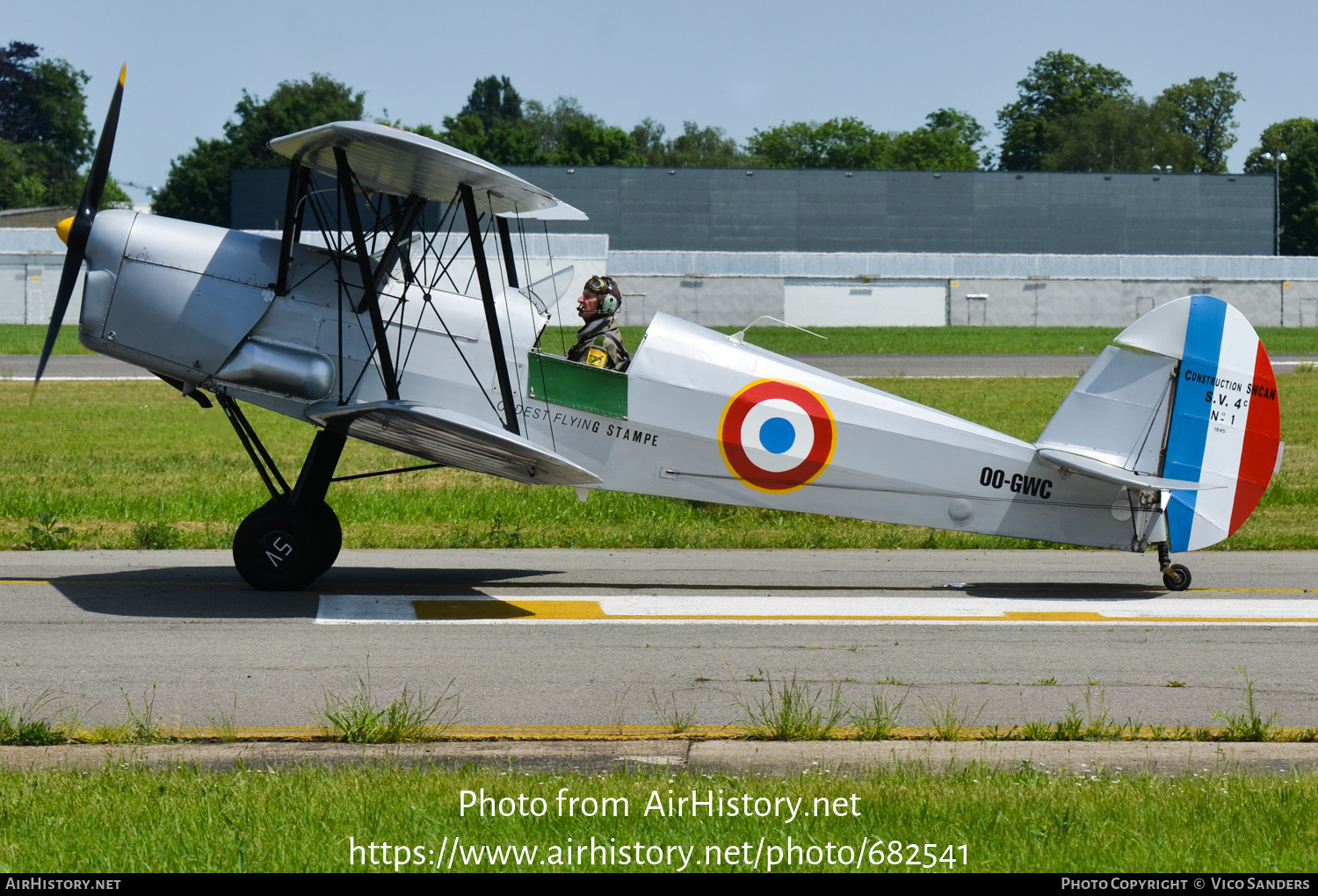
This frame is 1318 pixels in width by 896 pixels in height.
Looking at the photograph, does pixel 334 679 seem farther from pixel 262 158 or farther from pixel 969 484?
pixel 262 158

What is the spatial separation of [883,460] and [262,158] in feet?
292

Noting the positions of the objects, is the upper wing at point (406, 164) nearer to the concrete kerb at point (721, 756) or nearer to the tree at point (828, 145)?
the concrete kerb at point (721, 756)

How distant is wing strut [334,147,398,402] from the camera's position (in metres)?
8.49

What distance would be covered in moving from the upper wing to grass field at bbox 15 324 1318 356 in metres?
22.1

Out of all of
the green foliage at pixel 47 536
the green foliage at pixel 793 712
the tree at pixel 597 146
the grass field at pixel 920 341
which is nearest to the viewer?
the green foliage at pixel 793 712

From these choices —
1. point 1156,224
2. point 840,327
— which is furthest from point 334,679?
point 1156,224

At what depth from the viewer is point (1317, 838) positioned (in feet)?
15.5

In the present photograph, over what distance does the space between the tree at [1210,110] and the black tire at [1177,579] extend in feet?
476

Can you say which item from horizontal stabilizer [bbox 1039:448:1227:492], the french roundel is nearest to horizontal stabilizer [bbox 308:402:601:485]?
the french roundel

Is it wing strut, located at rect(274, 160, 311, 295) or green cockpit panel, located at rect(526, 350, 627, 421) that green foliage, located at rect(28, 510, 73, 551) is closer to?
wing strut, located at rect(274, 160, 311, 295)

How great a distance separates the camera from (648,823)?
15.8ft

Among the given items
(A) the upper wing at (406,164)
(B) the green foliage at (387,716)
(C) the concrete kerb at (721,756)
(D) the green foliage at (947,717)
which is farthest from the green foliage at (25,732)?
(D) the green foliage at (947,717)

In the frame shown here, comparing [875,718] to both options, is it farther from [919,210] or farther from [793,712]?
A: [919,210]

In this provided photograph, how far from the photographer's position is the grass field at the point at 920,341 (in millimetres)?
42438
